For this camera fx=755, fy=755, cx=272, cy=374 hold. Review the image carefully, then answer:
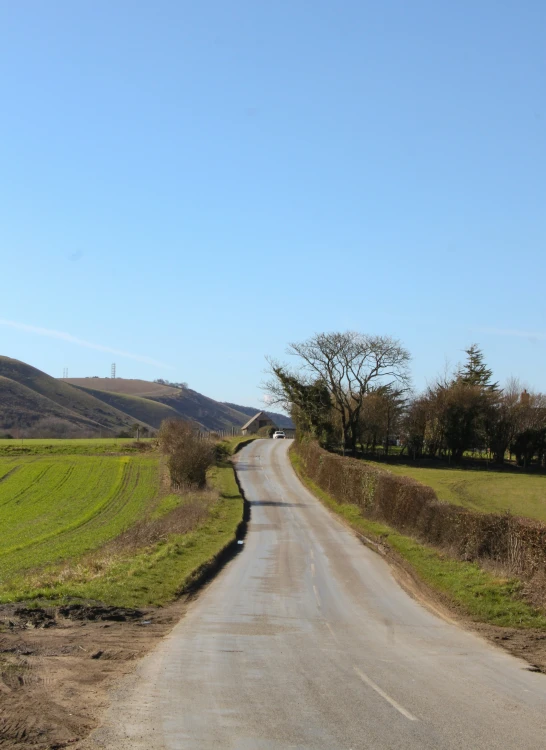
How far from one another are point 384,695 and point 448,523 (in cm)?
1539

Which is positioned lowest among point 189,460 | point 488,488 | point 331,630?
point 331,630

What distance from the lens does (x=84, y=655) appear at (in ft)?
36.1

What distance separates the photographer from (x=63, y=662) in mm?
10414

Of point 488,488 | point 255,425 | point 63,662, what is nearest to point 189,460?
point 488,488

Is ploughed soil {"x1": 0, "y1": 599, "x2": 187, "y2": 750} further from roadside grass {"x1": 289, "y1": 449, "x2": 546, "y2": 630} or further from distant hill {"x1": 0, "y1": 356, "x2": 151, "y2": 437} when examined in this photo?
distant hill {"x1": 0, "y1": 356, "x2": 151, "y2": 437}

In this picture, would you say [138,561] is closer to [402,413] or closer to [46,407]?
[402,413]

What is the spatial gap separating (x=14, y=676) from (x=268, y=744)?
12.1ft

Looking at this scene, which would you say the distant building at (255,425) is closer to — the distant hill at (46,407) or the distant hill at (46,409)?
the distant hill at (46,409)

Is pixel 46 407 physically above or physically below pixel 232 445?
above

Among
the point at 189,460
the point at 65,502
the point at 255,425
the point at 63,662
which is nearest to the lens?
the point at 63,662

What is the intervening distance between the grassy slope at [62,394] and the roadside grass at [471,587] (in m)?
151

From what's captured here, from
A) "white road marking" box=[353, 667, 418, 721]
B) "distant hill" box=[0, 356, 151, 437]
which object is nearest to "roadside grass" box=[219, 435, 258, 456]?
"distant hill" box=[0, 356, 151, 437]

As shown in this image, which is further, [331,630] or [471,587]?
[471,587]

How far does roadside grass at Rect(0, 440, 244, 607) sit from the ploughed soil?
1.20 m
